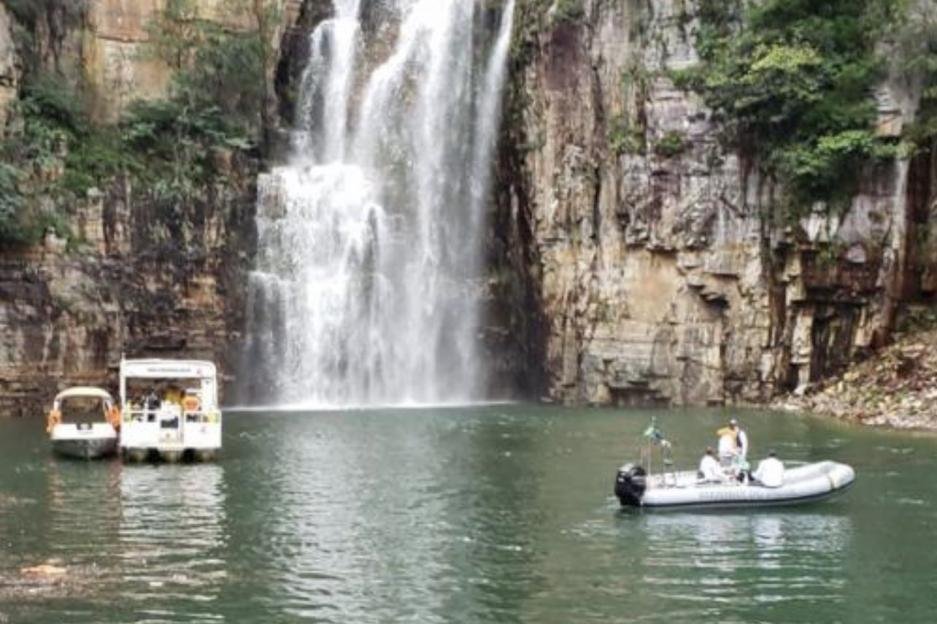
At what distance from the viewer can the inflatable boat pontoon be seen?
26.9 metres

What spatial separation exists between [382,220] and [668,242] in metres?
13.2

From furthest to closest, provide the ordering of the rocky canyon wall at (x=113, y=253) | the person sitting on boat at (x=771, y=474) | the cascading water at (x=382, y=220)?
1. the cascading water at (x=382, y=220)
2. the rocky canyon wall at (x=113, y=253)
3. the person sitting on boat at (x=771, y=474)

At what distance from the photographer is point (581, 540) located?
23938mm

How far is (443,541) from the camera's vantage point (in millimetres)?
23844

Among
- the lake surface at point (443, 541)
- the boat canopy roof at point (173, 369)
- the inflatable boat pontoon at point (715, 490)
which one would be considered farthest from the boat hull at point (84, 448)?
the inflatable boat pontoon at point (715, 490)

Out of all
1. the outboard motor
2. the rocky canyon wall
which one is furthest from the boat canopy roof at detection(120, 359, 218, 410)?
the outboard motor

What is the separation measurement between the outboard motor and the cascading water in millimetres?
29407

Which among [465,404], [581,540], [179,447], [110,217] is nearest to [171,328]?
[110,217]

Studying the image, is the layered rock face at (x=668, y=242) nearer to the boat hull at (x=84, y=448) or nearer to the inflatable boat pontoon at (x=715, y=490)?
the boat hull at (x=84, y=448)

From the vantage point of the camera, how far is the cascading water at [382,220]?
56.0 meters

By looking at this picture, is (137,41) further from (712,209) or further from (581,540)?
(581,540)

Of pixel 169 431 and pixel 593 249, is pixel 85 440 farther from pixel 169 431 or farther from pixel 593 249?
pixel 593 249

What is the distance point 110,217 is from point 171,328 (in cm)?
523

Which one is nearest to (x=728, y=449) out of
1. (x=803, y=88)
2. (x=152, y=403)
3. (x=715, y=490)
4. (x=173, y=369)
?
(x=715, y=490)
